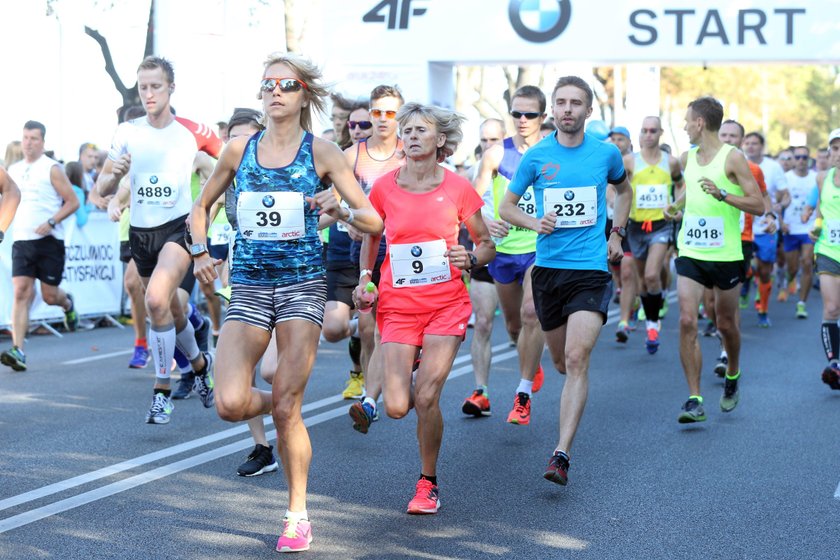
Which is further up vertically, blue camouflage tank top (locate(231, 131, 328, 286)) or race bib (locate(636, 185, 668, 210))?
blue camouflage tank top (locate(231, 131, 328, 286))

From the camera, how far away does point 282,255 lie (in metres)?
5.80

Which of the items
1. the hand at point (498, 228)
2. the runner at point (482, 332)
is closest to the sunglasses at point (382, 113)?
the runner at point (482, 332)

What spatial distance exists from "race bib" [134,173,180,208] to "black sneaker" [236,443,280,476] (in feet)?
7.77

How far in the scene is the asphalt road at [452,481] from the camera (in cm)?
567

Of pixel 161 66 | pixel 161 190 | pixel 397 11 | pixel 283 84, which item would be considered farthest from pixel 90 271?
pixel 283 84

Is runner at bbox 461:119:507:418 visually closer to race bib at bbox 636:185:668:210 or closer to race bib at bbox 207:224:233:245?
race bib at bbox 207:224:233:245

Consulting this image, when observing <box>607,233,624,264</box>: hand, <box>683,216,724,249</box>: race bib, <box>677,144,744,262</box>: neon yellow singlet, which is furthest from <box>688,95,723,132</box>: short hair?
<box>607,233,624,264</box>: hand

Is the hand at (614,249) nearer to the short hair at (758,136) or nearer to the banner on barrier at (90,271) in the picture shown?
the short hair at (758,136)

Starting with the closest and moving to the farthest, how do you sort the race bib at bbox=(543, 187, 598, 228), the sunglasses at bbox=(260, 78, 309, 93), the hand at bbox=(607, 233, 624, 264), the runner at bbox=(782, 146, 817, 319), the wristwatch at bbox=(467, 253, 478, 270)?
the sunglasses at bbox=(260, 78, 309, 93)
the wristwatch at bbox=(467, 253, 478, 270)
the race bib at bbox=(543, 187, 598, 228)
the hand at bbox=(607, 233, 624, 264)
the runner at bbox=(782, 146, 817, 319)

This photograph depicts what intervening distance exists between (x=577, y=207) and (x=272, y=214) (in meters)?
2.16

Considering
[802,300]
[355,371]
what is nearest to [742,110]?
[802,300]

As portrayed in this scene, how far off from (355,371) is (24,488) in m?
3.59

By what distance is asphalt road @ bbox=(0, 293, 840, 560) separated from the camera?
18.6 ft

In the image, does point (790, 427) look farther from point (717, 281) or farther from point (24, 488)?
point (24, 488)
